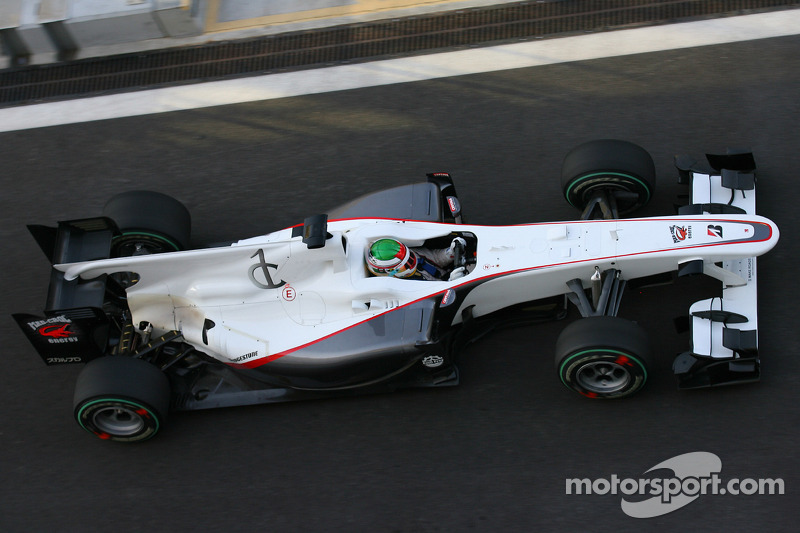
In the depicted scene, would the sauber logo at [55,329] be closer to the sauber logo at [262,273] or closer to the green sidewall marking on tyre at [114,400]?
the green sidewall marking on tyre at [114,400]

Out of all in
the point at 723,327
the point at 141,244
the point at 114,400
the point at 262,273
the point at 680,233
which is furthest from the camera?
the point at 141,244

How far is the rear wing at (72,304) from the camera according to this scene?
703 centimetres

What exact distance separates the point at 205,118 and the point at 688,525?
243 inches

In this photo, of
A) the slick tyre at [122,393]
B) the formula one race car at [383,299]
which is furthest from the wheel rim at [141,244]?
the slick tyre at [122,393]

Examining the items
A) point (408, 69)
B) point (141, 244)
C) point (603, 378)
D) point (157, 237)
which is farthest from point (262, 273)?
point (408, 69)

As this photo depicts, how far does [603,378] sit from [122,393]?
11.5 feet

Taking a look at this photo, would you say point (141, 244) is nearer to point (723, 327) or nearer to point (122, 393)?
point (122, 393)

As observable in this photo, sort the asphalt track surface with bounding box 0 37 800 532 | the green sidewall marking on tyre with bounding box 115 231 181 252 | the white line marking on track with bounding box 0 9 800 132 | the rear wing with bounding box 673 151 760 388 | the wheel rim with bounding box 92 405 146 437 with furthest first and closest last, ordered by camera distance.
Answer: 1. the white line marking on track with bounding box 0 9 800 132
2. the green sidewall marking on tyre with bounding box 115 231 181 252
3. the wheel rim with bounding box 92 405 146 437
4. the asphalt track surface with bounding box 0 37 800 532
5. the rear wing with bounding box 673 151 760 388

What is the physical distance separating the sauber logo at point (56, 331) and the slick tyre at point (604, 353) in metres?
3.67

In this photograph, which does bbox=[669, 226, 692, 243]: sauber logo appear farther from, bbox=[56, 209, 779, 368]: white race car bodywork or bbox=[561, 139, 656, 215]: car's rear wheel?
bbox=[561, 139, 656, 215]: car's rear wheel

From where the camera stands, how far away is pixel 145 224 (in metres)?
7.78

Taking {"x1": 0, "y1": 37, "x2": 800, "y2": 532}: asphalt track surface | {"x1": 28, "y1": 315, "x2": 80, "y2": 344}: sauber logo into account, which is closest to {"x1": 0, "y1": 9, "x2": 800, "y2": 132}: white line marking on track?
{"x1": 0, "y1": 37, "x2": 800, "y2": 532}: asphalt track surface

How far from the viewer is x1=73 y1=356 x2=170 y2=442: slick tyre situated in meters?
6.84

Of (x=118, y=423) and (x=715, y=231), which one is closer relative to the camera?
(x=715, y=231)
